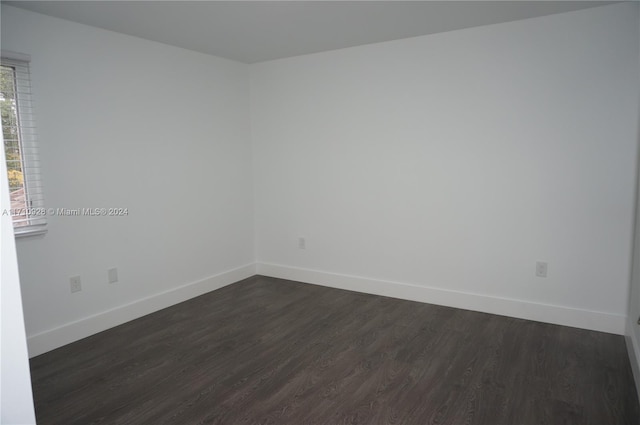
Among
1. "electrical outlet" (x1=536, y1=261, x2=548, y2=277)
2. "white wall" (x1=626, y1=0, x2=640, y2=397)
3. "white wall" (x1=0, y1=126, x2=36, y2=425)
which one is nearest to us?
"white wall" (x1=0, y1=126, x2=36, y2=425)

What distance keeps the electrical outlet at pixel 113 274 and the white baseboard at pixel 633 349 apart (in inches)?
145

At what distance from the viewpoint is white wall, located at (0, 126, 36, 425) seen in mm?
842

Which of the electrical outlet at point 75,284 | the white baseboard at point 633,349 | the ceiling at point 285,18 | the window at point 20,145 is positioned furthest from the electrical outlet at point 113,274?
the white baseboard at point 633,349

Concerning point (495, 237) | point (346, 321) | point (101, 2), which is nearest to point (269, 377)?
point (346, 321)

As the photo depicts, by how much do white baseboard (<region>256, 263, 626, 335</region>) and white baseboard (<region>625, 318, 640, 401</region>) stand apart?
21 centimetres

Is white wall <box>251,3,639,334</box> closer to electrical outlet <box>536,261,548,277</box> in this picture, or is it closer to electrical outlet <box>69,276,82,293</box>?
electrical outlet <box>536,261,548,277</box>

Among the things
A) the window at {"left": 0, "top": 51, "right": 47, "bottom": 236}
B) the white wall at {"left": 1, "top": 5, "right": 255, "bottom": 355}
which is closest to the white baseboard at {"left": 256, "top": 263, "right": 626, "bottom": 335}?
the white wall at {"left": 1, "top": 5, "right": 255, "bottom": 355}

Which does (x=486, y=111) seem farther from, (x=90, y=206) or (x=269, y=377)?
(x=90, y=206)

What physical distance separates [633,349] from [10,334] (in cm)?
322

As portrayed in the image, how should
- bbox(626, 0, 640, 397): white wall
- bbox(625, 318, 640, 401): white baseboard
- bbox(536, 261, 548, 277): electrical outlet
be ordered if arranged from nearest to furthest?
bbox(625, 318, 640, 401): white baseboard
bbox(626, 0, 640, 397): white wall
bbox(536, 261, 548, 277): electrical outlet

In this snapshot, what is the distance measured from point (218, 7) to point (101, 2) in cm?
74

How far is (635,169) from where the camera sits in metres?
2.86

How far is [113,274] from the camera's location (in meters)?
3.35

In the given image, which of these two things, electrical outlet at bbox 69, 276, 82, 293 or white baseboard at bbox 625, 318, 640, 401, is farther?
electrical outlet at bbox 69, 276, 82, 293
